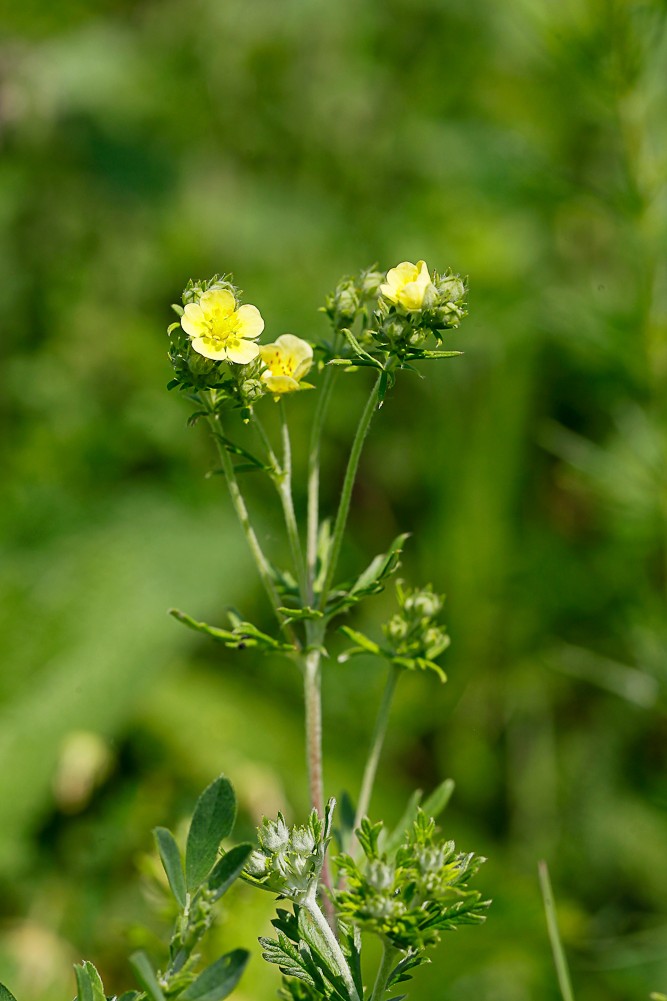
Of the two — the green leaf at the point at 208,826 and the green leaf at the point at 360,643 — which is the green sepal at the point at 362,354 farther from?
the green leaf at the point at 208,826

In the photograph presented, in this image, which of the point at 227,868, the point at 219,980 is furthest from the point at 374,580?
the point at 219,980

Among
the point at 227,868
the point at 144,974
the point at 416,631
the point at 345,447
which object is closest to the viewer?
the point at 144,974

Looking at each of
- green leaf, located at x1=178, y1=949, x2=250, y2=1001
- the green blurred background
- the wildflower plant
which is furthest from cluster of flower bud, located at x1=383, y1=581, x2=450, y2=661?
the green blurred background

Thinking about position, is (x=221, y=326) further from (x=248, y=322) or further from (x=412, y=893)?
(x=412, y=893)

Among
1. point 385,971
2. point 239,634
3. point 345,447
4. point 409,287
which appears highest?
point 345,447

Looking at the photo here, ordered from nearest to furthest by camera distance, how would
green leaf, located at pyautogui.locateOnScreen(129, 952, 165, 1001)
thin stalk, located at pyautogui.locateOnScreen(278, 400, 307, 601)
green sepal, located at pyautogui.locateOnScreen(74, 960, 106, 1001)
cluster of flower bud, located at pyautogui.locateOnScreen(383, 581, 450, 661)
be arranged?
green leaf, located at pyautogui.locateOnScreen(129, 952, 165, 1001), green sepal, located at pyautogui.locateOnScreen(74, 960, 106, 1001), thin stalk, located at pyautogui.locateOnScreen(278, 400, 307, 601), cluster of flower bud, located at pyautogui.locateOnScreen(383, 581, 450, 661)

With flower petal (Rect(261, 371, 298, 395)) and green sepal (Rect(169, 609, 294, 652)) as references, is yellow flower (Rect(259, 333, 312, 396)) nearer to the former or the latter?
flower petal (Rect(261, 371, 298, 395))
